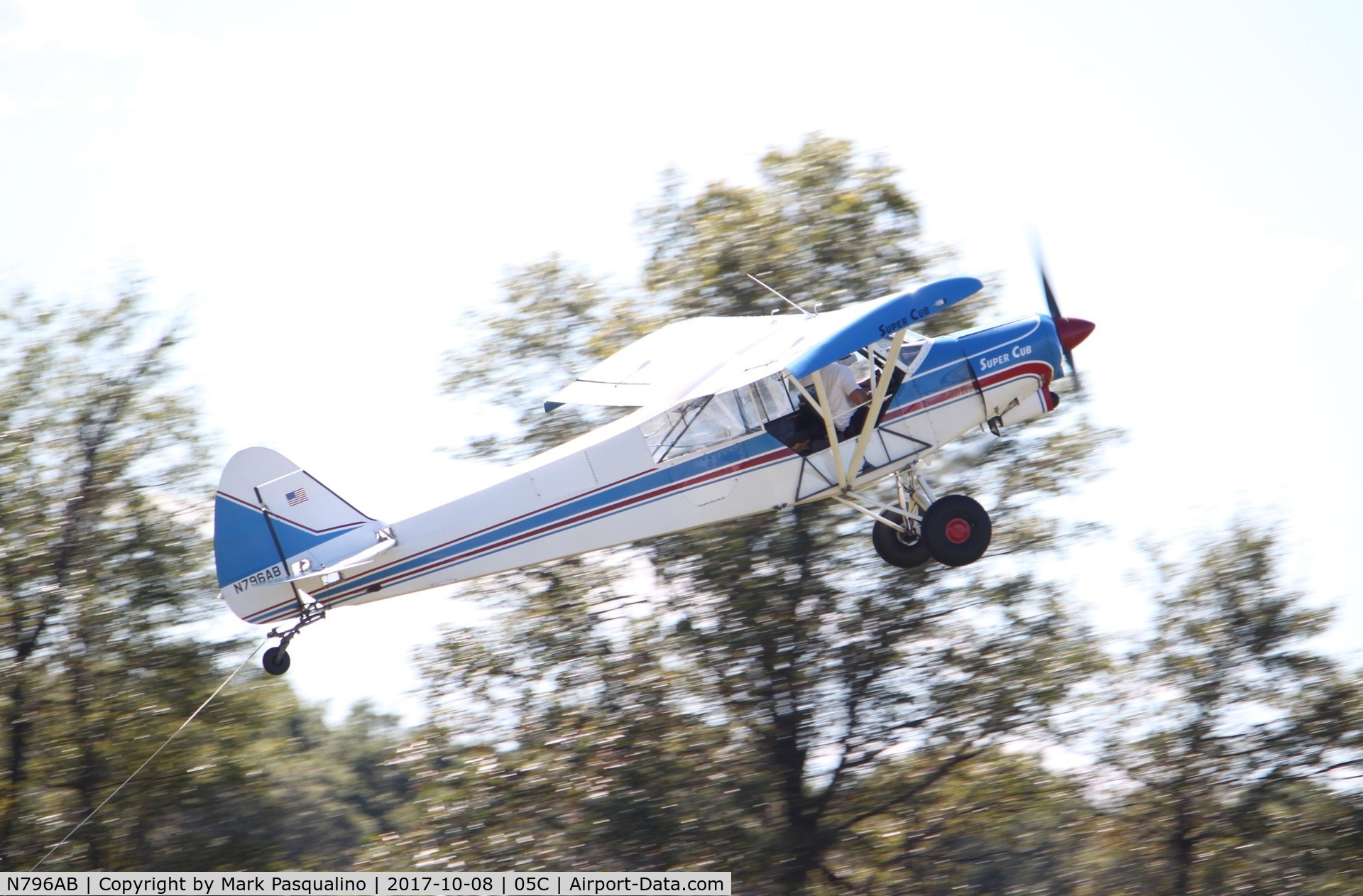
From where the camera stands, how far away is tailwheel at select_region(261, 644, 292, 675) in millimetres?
9188

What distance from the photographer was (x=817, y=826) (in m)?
15.5

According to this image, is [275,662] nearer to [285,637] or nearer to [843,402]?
[285,637]

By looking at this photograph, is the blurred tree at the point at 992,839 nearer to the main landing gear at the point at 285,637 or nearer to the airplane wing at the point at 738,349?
the airplane wing at the point at 738,349

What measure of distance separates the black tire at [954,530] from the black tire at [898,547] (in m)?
0.29

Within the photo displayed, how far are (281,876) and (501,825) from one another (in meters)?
2.50

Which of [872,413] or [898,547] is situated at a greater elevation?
[872,413]

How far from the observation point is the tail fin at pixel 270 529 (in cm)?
950

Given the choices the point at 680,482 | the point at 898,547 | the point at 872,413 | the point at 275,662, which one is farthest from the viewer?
the point at 898,547

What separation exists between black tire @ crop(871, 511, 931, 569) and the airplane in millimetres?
38

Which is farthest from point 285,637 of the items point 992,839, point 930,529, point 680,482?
point 992,839

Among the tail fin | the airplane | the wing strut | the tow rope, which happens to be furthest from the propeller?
the tow rope

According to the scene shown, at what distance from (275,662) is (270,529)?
1.12 meters

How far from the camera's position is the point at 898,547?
32.9 feet

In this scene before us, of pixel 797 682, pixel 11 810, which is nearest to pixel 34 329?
pixel 11 810
